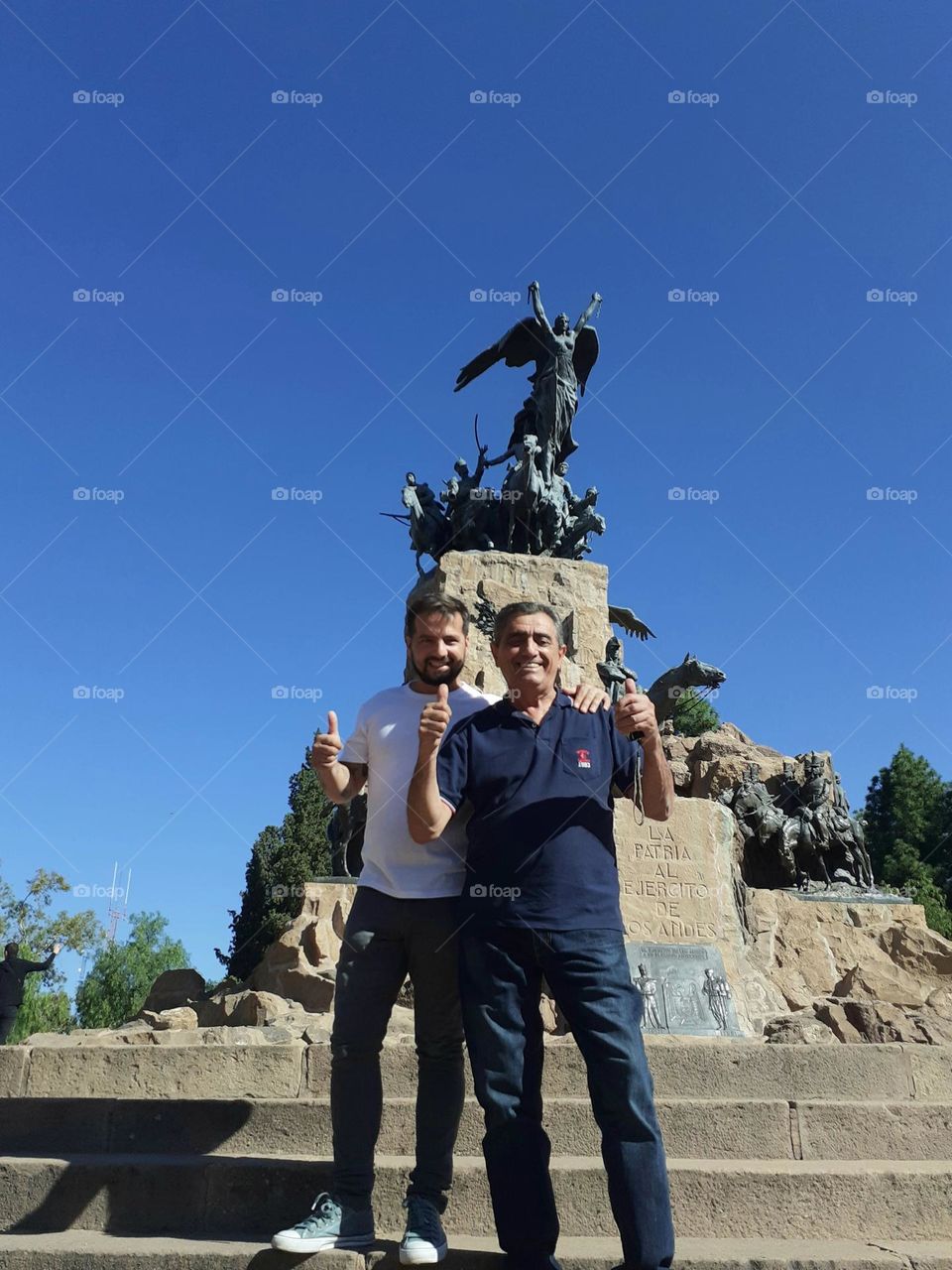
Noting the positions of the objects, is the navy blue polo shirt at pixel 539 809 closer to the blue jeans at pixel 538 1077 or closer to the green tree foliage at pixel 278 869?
the blue jeans at pixel 538 1077

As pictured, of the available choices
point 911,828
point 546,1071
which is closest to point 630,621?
point 546,1071

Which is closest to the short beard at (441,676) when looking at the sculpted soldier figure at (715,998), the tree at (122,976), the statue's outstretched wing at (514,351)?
the sculpted soldier figure at (715,998)

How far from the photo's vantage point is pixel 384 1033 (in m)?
2.88

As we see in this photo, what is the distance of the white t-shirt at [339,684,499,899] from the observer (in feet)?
9.57

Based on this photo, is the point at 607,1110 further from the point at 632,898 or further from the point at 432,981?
the point at 632,898

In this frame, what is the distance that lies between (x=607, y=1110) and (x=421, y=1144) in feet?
2.00

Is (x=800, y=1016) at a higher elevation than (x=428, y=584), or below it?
below

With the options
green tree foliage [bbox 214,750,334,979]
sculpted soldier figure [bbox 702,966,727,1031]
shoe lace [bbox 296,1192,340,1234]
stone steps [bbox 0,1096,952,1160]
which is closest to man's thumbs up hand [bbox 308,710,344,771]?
shoe lace [bbox 296,1192,340,1234]

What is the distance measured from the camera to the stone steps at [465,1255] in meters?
2.71

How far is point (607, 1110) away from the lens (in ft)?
8.26

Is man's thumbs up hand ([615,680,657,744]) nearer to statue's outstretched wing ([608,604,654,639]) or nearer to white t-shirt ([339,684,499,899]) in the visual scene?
white t-shirt ([339,684,499,899])

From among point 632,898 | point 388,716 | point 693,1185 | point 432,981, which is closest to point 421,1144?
point 432,981

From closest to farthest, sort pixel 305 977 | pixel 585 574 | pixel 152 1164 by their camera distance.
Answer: pixel 152 1164 < pixel 305 977 < pixel 585 574

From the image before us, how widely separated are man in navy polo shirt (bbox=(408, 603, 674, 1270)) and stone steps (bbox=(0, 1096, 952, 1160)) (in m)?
1.09
